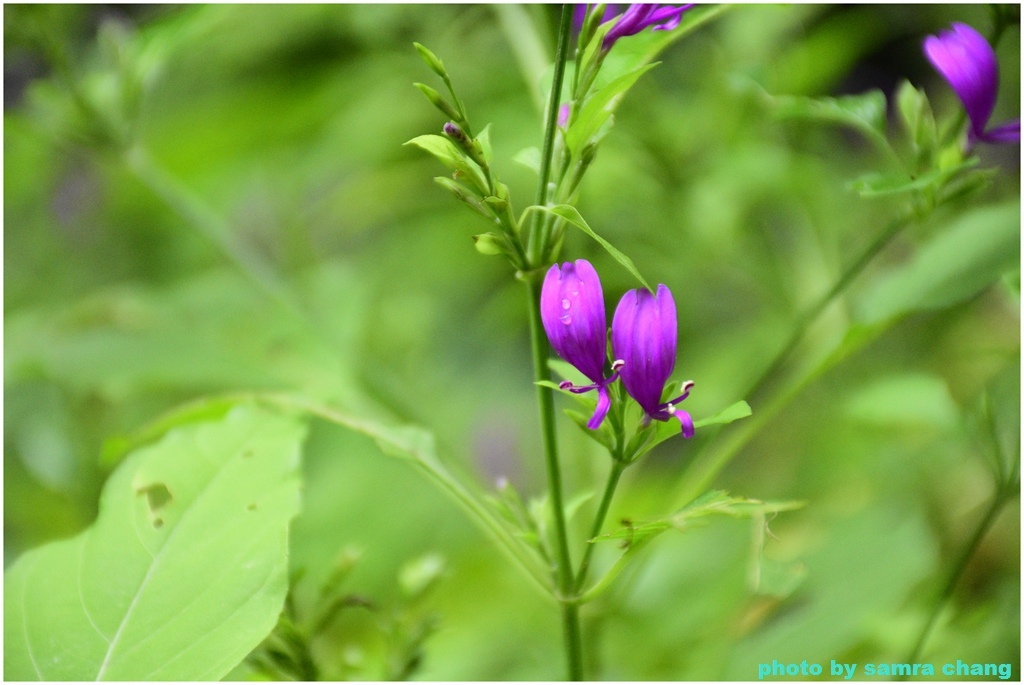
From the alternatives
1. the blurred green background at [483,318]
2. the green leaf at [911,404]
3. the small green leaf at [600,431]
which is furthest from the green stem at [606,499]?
the green leaf at [911,404]

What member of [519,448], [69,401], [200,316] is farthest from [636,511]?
[69,401]

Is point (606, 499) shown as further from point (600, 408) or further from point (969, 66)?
point (969, 66)

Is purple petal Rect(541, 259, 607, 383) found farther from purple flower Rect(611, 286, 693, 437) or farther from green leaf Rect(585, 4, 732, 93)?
green leaf Rect(585, 4, 732, 93)

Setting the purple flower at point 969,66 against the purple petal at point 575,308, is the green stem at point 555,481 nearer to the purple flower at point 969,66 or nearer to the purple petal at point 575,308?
the purple petal at point 575,308

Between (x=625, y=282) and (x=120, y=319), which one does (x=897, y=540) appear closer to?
(x=625, y=282)

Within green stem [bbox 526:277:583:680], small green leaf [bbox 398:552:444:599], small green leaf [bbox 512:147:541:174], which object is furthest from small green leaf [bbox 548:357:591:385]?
small green leaf [bbox 398:552:444:599]

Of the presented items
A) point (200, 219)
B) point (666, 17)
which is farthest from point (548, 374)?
point (200, 219)
